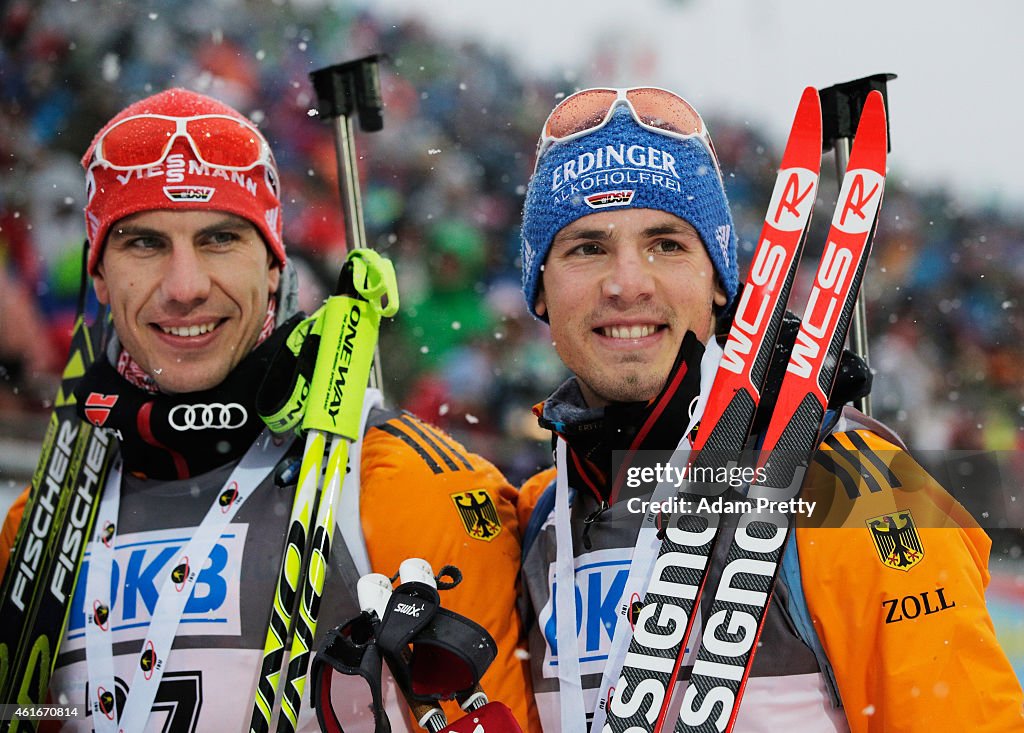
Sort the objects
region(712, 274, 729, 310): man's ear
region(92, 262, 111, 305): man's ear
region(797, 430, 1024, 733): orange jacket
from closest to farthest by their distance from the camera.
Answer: region(797, 430, 1024, 733): orange jacket → region(712, 274, 729, 310): man's ear → region(92, 262, 111, 305): man's ear

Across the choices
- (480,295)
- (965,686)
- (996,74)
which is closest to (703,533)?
(965,686)

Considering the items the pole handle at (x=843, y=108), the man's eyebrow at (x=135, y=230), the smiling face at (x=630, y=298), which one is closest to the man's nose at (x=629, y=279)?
the smiling face at (x=630, y=298)

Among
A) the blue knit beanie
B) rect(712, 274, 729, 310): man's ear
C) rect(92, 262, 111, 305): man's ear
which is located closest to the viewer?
the blue knit beanie

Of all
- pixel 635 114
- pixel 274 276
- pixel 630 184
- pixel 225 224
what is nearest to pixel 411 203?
pixel 274 276

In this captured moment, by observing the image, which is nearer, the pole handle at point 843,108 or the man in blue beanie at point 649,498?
the man in blue beanie at point 649,498

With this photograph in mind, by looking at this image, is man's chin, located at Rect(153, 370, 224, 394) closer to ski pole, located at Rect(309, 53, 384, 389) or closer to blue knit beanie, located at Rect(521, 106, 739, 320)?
ski pole, located at Rect(309, 53, 384, 389)

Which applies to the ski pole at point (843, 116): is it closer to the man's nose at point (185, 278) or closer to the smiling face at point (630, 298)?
the smiling face at point (630, 298)

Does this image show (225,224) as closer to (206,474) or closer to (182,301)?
(182,301)

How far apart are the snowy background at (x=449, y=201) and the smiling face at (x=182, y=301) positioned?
10.4ft

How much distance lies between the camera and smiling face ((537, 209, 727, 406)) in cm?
251

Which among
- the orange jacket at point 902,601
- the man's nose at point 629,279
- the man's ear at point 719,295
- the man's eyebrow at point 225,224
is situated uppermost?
the man's eyebrow at point 225,224

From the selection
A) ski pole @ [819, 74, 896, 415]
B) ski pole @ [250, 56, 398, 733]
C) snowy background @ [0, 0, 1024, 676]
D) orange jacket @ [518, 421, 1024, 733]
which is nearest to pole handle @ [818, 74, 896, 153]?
ski pole @ [819, 74, 896, 415]

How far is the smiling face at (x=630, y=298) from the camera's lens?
2.51 metres

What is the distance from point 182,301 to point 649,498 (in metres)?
1.13
